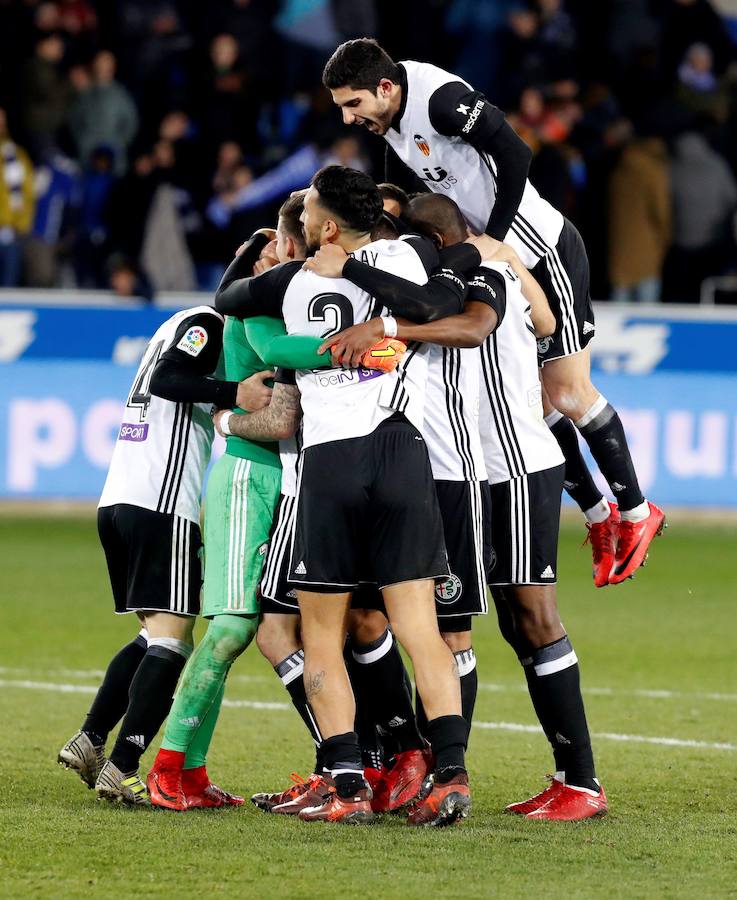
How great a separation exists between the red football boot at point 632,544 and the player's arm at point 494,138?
3.93 feet

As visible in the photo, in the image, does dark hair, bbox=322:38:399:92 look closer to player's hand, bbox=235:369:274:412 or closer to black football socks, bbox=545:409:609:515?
player's hand, bbox=235:369:274:412

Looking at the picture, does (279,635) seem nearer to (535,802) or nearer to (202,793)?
(202,793)

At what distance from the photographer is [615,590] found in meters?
11.5

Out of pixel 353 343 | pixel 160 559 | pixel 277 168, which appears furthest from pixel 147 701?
pixel 277 168

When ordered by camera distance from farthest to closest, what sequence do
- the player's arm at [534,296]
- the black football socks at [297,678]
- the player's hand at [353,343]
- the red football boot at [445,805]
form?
the player's arm at [534,296], the black football socks at [297,678], the player's hand at [353,343], the red football boot at [445,805]

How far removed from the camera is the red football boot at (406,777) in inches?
219

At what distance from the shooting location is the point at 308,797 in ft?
17.4

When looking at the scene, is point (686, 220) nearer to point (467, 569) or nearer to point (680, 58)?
point (680, 58)

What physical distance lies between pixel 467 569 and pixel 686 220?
11.4m

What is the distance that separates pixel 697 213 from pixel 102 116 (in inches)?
232

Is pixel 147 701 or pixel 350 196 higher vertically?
pixel 350 196

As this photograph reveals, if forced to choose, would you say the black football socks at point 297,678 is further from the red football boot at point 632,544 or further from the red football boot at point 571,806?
the red football boot at point 632,544

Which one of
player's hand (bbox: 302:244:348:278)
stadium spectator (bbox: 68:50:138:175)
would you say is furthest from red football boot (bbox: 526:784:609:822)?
stadium spectator (bbox: 68:50:138:175)

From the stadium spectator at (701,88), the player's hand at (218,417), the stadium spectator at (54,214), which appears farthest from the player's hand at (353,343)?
the stadium spectator at (701,88)
